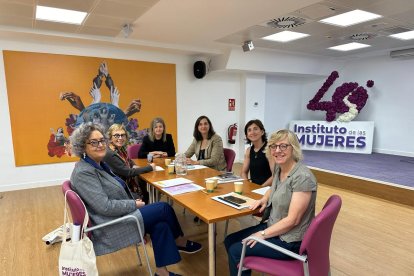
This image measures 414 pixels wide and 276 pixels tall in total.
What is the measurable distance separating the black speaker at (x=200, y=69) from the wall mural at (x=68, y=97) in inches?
22.9

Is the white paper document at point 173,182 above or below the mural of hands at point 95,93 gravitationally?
below

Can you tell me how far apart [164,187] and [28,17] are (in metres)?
3.11

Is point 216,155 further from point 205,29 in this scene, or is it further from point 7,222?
point 7,222

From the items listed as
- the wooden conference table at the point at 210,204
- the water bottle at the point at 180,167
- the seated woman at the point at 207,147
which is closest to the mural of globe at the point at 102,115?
the seated woman at the point at 207,147

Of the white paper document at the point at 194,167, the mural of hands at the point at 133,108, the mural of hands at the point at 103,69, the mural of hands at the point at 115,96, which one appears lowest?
the white paper document at the point at 194,167

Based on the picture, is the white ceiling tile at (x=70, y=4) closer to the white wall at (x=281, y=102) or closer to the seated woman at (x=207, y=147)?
the seated woman at (x=207, y=147)

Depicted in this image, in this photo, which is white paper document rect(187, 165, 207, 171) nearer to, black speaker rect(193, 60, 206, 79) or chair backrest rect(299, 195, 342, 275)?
chair backrest rect(299, 195, 342, 275)

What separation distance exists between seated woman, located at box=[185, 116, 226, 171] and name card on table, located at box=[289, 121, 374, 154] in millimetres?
4165

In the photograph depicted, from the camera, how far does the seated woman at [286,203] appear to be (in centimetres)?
153

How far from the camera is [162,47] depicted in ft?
16.6

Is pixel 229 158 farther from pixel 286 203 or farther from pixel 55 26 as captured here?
pixel 55 26

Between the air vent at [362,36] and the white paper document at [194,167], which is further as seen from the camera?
the air vent at [362,36]

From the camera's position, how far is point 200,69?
5816mm

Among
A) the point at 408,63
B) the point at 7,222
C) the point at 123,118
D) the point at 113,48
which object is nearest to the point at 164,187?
the point at 7,222
